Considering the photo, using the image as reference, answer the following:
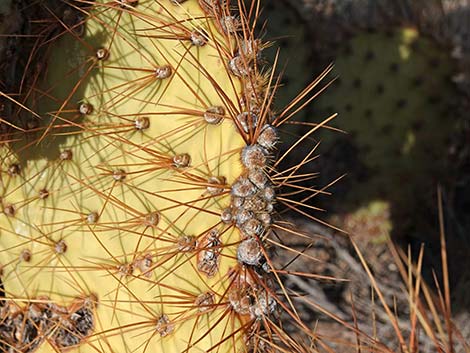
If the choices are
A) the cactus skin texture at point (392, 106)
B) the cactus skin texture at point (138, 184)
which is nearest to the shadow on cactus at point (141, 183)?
the cactus skin texture at point (138, 184)

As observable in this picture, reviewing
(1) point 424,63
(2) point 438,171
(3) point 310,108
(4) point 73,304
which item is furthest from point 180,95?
(2) point 438,171

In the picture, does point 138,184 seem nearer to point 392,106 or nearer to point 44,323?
point 44,323

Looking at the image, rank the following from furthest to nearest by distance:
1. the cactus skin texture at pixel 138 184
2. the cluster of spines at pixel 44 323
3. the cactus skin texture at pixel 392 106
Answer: the cactus skin texture at pixel 392 106 → the cluster of spines at pixel 44 323 → the cactus skin texture at pixel 138 184

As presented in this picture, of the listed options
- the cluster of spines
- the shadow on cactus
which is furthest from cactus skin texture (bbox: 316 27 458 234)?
the cluster of spines

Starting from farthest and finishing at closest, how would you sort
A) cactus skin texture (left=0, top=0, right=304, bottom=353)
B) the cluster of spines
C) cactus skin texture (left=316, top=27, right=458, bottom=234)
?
cactus skin texture (left=316, top=27, right=458, bottom=234) < the cluster of spines < cactus skin texture (left=0, top=0, right=304, bottom=353)

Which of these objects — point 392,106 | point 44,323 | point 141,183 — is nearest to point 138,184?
→ point 141,183

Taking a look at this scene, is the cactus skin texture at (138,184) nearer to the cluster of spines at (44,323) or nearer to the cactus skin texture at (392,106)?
the cluster of spines at (44,323)

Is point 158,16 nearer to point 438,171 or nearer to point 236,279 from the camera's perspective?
point 236,279

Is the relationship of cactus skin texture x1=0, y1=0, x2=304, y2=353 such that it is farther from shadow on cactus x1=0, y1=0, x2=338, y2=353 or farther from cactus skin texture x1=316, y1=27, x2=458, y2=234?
cactus skin texture x1=316, y1=27, x2=458, y2=234
